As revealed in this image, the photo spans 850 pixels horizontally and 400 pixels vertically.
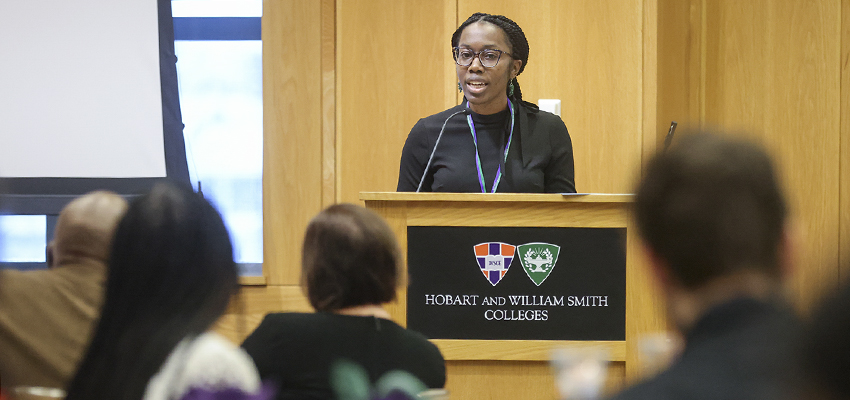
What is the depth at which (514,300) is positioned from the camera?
2.32 m

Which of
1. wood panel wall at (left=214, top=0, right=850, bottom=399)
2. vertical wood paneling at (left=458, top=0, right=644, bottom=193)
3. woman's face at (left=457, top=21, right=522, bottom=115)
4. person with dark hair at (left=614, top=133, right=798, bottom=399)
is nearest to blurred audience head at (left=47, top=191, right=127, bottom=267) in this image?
person with dark hair at (left=614, top=133, right=798, bottom=399)

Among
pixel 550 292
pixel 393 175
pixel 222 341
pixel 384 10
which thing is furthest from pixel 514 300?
pixel 384 10

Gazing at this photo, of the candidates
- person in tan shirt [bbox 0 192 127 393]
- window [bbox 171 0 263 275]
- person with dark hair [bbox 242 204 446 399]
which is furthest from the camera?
window [bbox 171 0 263 275]

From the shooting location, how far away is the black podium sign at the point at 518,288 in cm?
231

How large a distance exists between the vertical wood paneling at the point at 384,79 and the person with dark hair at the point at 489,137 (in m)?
1.07

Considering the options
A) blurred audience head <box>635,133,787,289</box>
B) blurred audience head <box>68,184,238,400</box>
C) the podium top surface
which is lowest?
blurred audience head <box>68,184,238,400</box>

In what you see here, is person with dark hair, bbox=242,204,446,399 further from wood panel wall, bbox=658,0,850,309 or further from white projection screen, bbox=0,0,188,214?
wood panel wall, bbox=658,0,850,309

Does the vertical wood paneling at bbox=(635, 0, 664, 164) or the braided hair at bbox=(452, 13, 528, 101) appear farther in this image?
the vertical wood paneling at bbox=(635, 0, 664, 164)

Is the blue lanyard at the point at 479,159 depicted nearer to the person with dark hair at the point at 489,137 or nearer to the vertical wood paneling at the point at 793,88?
the person with dark hair at the point at 489,137

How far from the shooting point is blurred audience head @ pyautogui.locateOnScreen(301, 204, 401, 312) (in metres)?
1.46

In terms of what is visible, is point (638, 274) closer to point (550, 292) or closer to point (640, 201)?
point (550, 292)

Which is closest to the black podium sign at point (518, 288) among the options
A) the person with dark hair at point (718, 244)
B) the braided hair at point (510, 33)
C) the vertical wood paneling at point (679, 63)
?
the braided hair at point (510, 33)

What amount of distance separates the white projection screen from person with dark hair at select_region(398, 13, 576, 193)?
184cm

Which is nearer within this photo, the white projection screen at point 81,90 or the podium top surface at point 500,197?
the podium top surface at point 500,197
